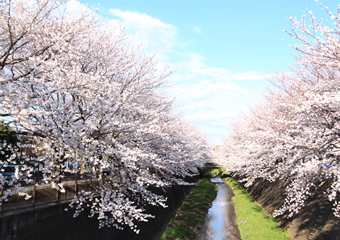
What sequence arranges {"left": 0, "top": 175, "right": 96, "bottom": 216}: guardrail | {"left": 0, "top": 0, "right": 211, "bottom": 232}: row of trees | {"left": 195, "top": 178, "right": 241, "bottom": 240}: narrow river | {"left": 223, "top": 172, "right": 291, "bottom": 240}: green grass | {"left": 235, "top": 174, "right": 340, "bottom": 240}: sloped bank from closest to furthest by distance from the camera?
{"left": 0, "top": 0, "right": 211, "bottom": 232}: row of trees, {"left": 0, "top": 175, "right": 96, "bottom": 216}: guardrail, {"left": 235, "top": 174, "right": 340, "bottom": 240}: sloped bank, {"left": 223, "top": 172, "right": 291, "bottom": 240}: green grass, {"left": 195, "top": 178, "right": 241, "bottom": 240}: narrow river

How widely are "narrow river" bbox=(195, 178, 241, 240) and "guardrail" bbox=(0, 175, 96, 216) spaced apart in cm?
1020

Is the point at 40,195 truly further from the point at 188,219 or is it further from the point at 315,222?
the point at 315,222

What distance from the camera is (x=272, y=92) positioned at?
1975 cm

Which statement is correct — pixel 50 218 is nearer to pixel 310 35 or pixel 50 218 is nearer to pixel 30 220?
pixel 30 220

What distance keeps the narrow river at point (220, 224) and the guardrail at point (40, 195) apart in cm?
1020

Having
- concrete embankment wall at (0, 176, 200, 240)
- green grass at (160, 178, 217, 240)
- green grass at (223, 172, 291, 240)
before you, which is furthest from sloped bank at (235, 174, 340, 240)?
concrete embankment wall at (0, 176, 200, 240)

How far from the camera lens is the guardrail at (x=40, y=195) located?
27.6ft

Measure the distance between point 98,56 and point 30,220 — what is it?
713 centimetres

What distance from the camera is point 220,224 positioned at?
68.2ft

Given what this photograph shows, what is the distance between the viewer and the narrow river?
17812mm

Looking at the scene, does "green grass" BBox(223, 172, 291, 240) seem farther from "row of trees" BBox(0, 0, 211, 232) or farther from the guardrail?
the guardrail

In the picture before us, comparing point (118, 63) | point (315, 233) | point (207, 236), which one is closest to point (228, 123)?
point (207, 236)

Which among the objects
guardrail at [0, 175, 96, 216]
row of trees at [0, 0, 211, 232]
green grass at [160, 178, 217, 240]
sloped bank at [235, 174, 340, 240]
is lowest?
green grass at [160, 178, 217, 240]

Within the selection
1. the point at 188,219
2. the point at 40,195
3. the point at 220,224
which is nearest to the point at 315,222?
the point at 220,224
